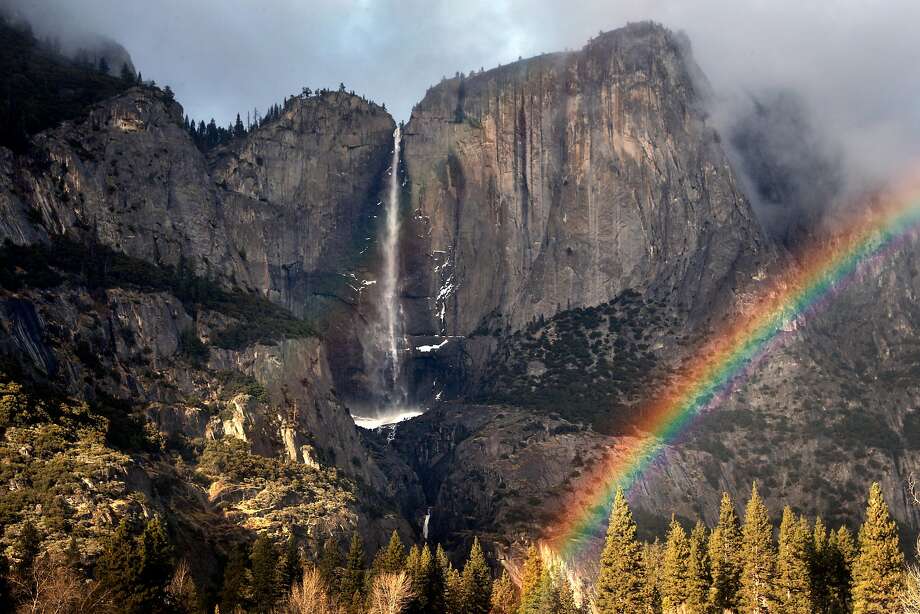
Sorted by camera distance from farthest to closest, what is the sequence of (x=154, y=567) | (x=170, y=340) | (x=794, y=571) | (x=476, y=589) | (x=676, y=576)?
(x=170, y=340), (x=476, y=589), (x=676, y=576), (x=794, y=571), (x=154, y=567)

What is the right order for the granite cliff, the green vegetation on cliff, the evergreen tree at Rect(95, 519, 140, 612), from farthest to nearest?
the green vegetation on cliff
the granite cliff
the evergreen tree at Rect(95, 519, 140, 612)

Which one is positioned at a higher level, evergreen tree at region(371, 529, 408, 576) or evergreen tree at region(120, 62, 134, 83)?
evergreen tree at region(120, 62, 134, 83)

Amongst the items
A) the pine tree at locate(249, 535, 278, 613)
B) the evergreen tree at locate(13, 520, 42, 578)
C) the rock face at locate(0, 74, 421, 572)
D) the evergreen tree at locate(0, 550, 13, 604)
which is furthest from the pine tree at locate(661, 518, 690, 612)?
the evergreen tree at locate(0, 550, 13, 604)

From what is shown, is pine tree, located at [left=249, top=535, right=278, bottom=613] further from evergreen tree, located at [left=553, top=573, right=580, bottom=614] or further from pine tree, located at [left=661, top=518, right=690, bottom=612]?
pine tree, located at [left=661, top=518, right=690, bottom=612]

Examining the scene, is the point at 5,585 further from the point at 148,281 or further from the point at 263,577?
the point at 148,281

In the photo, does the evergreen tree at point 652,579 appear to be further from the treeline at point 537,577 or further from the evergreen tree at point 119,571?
the evergreen tree at point 119,571

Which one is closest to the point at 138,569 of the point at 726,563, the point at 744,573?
the point at 726,563

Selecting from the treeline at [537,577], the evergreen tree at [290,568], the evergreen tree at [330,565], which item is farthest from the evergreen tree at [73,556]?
the evergreen tree at [330,565]
